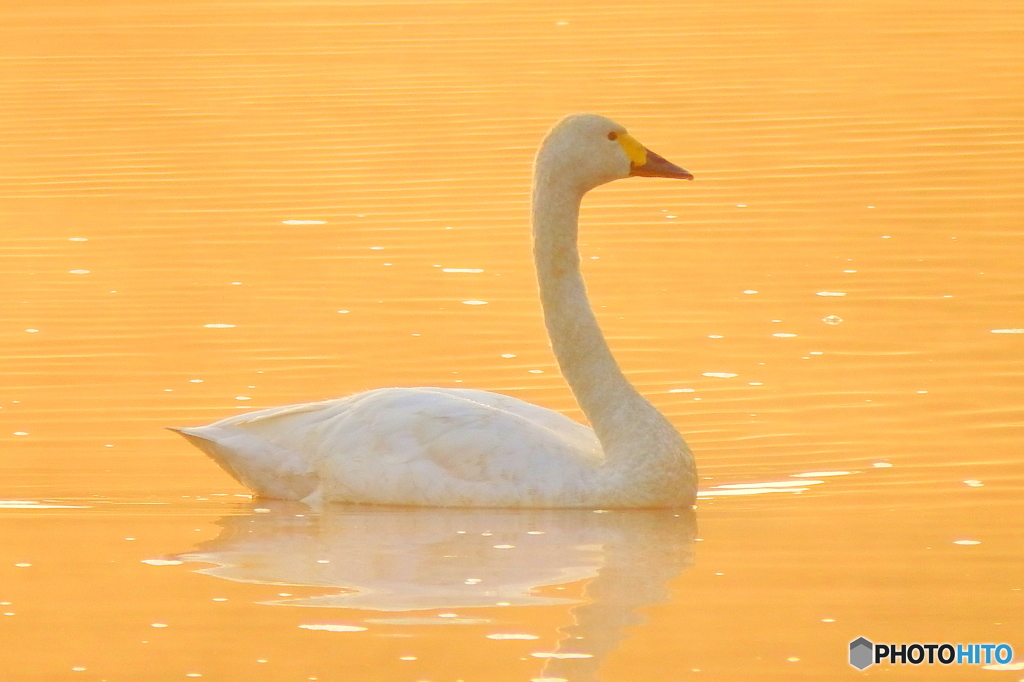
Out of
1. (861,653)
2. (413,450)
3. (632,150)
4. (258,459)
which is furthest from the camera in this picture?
(632,150)

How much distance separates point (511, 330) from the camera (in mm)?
9914

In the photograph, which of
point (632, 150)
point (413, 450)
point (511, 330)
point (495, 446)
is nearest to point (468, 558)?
point (495, 446)

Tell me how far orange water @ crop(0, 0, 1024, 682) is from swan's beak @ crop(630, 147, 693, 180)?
3.31 feet

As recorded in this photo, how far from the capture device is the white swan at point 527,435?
24.2 feet

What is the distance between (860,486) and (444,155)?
7684mm

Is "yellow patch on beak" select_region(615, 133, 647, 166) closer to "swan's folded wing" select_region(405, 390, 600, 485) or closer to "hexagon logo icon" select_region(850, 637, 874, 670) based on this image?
"swan's folded wing" select_region(405, 390, 600, 485)

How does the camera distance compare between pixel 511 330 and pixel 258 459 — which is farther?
pixel 511 330

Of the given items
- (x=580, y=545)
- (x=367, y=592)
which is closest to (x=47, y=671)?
(x=367, y=592)

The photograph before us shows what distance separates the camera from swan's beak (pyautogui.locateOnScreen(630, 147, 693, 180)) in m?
7.93

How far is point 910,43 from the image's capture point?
18438mm

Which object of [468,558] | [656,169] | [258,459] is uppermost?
[656,169]

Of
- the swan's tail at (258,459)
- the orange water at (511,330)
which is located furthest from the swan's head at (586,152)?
the swan's tail at (258,459)

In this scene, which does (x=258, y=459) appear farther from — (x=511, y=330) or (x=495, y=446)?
(x=511, y=330)

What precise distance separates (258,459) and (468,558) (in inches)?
50.2
